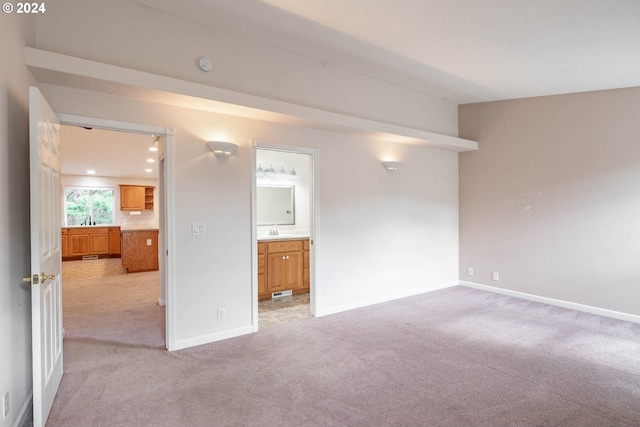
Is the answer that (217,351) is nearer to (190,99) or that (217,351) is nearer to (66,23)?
(190,99)

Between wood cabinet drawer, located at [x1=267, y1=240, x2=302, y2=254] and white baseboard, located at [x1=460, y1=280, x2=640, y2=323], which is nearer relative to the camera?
white baseboard, located at [x1=460, y1=280, x2=640, y2=323]

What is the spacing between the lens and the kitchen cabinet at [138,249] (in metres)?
6.88

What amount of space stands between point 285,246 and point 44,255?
3127mm

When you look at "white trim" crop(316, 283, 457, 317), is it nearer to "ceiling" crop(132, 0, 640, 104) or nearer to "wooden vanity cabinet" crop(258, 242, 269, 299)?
"wooden vanity cabinet" crop(258, 242, 269, 299)

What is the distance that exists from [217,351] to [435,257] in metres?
3.63

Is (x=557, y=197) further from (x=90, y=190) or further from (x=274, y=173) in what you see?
(x=90, y=190)

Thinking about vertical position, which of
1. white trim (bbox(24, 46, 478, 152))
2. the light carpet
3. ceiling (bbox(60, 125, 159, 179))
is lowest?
the light carpet

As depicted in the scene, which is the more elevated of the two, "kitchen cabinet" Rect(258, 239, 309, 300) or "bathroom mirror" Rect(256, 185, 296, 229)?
"bathroom mirror" Rect(256, 185, 296, 229)

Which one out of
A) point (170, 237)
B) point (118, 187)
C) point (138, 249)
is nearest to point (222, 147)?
point (170, 237)

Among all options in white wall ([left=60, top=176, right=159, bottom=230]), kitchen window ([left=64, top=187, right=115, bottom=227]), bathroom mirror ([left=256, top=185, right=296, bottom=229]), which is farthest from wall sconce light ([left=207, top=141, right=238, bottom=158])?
kitchen window ([left=64, top=187, right=115, bottom=227])

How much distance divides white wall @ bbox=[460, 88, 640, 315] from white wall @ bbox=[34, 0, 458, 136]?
72.3 inches

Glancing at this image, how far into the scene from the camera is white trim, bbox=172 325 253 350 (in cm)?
310

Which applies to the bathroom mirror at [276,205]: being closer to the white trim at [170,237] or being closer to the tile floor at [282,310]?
the tile floor at [282,310]

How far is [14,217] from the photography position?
2.01 m
